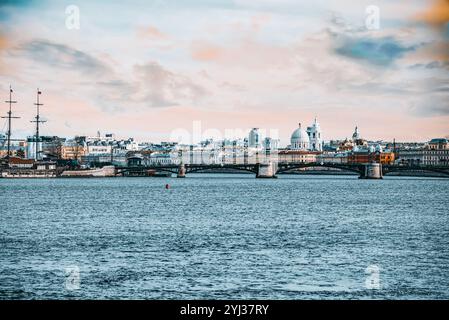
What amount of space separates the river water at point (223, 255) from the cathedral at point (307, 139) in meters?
118

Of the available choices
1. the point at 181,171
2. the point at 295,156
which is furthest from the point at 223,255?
the point at 295,156

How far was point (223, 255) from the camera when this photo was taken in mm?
18094

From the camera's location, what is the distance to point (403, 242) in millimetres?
21297

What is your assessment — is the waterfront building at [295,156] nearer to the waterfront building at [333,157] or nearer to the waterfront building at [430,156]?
the waterfront building at [333,157]

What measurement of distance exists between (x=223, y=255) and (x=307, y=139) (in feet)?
443

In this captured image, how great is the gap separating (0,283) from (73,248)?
531 centimetres


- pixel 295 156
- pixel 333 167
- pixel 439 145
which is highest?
pixel 439 145

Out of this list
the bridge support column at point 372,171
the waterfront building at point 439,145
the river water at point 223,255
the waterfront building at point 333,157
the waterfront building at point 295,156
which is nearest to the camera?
the river water at point 223,255

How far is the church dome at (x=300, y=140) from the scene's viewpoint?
151000 millimetres

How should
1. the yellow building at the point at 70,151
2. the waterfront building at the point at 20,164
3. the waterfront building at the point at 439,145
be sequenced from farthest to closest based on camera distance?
1. the yellow building at the point at 70,151
2. the waterfront building at the point at 439,145
3. the waterfront building at the point at 20,164

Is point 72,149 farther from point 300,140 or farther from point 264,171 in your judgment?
point 264,171

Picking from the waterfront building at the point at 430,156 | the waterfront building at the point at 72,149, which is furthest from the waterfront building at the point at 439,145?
the waterfront building at the point at 72,149

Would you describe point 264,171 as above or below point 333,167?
below
